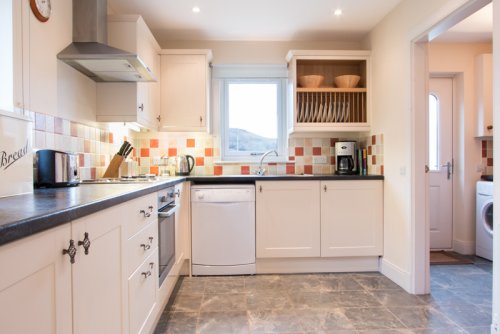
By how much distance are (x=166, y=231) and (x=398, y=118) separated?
208 centimetres

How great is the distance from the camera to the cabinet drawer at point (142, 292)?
1357 mm

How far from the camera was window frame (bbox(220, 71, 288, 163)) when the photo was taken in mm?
3455

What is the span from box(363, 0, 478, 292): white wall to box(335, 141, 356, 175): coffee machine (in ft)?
1.07

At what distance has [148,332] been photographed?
1615 millimetres

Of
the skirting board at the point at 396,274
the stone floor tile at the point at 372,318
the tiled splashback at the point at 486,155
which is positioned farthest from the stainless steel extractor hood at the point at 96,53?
the tiled splashback at the point at 486,155

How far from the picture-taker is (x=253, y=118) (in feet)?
11.5

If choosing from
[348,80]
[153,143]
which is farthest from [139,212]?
[348,80]

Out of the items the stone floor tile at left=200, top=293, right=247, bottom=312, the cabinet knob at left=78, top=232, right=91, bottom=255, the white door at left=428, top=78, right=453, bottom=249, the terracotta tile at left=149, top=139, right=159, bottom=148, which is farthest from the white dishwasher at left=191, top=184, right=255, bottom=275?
the white door at left=428, top=78, right=453, bottom=249

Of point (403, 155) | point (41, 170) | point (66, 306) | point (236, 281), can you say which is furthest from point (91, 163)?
point (403, 155)

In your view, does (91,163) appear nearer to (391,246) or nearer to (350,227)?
(350,227)

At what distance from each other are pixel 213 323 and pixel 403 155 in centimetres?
193

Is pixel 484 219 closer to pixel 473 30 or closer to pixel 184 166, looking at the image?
pixel 473 30

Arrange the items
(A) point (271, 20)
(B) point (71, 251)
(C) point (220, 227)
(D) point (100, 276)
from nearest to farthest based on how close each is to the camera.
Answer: (B) point (71, 251) < (D) point (100, 276) < (C) point (220, 227) < (A) point (271, 20)

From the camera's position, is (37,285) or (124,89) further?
(124,89)
